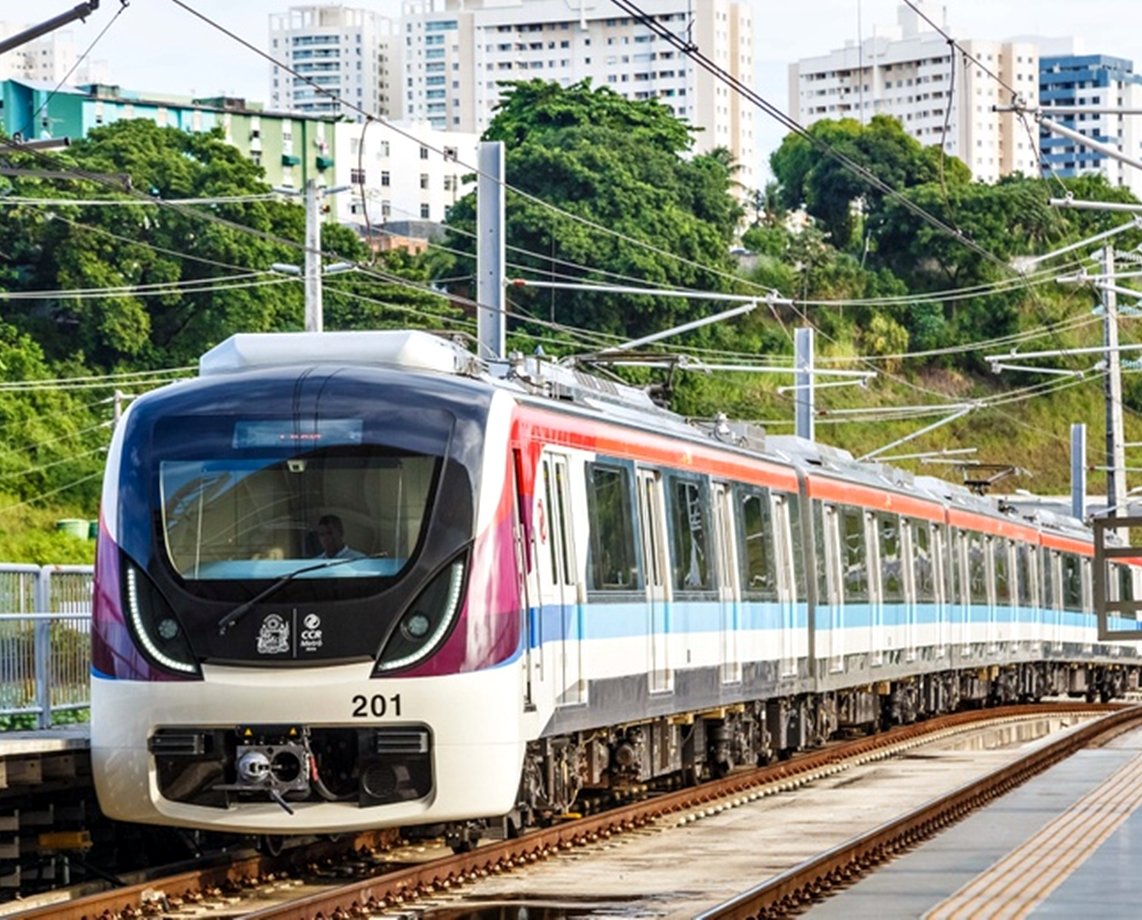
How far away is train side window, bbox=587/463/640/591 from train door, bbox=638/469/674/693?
34 centimetres

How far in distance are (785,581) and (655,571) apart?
5532 mm

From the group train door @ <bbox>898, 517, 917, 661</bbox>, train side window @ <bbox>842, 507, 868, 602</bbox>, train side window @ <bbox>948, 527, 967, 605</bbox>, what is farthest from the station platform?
train side window @ <bbox>948, 527, 967, 605</bbox>

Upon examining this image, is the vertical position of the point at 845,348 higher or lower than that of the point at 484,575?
higher

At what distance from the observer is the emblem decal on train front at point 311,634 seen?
15.1 meters

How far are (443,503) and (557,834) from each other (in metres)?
3.63

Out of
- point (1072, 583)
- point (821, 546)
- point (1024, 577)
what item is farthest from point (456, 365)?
point (1072, 583)

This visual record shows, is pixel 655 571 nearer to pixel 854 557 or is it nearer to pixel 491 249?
pixel 491 249

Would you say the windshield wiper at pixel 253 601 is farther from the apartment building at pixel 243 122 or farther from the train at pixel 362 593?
the apartment building at pixel 243 122

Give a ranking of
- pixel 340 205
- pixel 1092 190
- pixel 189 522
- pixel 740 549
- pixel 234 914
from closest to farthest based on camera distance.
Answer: pixel 234 914 → pixel 189 522 → pixel 740 549 → pixel 1092 190 → pixel 340 205

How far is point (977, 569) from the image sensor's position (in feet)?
126

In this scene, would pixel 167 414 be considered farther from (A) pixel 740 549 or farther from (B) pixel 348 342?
(A) pixel 740 549

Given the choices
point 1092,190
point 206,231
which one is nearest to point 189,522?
point 206,231

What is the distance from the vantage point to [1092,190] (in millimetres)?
117062

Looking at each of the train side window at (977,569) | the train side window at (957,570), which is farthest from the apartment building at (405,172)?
the train side window at (957,570)
